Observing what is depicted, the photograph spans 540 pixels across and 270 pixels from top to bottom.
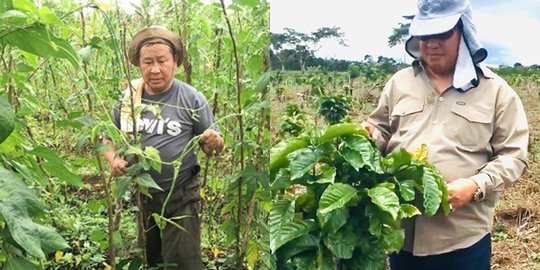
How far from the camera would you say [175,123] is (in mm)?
1328

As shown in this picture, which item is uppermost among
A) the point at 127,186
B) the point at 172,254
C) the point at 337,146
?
the point at 337,146

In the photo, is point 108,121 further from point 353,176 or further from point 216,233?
point 353,176

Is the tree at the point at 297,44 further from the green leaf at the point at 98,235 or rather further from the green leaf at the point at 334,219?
the green leaf at the point at 98,235

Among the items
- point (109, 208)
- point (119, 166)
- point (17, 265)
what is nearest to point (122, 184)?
point (119, 166)

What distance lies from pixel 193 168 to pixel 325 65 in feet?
1.14

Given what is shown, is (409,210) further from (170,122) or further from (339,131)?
(170,122)

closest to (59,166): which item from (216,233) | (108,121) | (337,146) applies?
(108,121)

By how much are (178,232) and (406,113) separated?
0.56 metres

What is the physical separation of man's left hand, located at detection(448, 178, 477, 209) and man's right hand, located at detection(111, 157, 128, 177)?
69 cm

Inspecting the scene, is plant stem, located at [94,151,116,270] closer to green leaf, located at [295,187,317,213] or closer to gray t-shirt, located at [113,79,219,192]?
gray t-shirt, located at [113,79,219,192]

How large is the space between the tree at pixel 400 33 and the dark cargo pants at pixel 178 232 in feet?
1.65

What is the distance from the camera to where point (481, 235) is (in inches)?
57.9

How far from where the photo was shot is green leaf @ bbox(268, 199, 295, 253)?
1312mm

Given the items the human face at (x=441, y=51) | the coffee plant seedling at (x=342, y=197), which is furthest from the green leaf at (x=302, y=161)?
the human face at (x=441, y=51)
